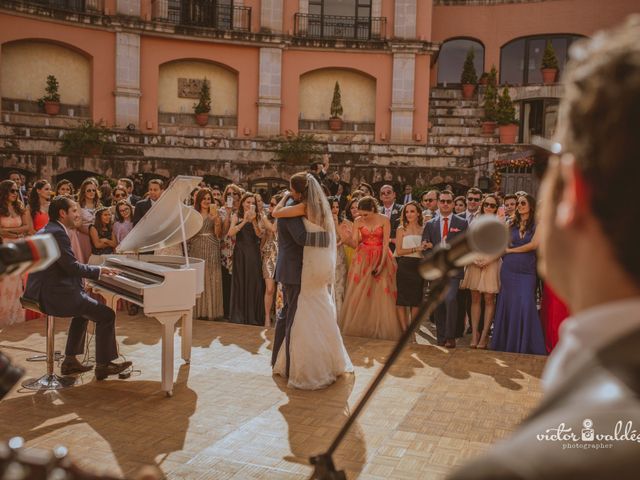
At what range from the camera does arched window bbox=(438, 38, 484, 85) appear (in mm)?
24969

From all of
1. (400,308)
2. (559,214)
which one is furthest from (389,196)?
(559,214)

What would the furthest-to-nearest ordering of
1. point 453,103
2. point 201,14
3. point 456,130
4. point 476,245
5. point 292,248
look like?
point 453,103
point 201,14
point 456,130
point 292,248
point 476,245

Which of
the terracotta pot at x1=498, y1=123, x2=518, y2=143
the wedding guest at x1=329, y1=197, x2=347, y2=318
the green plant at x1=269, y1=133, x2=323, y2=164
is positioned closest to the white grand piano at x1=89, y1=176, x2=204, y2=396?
the wedding guest at x1=329, y1=197, x2=347, y2=318

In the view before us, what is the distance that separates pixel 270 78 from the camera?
21.1 meters

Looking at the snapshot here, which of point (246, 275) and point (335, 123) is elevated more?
point (335, 123)

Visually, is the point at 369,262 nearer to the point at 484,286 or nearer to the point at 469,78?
the point at 484,286

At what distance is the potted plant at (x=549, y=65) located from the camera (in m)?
21.0

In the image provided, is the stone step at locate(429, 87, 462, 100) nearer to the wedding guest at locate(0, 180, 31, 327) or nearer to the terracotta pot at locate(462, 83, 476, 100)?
the terracotta pot at locate(462, 83, 476, 100)

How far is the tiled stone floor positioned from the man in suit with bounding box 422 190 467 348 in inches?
17.5

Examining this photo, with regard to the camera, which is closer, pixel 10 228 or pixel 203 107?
pixel 10 228

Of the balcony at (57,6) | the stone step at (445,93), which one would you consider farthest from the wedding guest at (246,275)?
the stone step at (445,93)

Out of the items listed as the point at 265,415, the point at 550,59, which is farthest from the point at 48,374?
the point at 550,59

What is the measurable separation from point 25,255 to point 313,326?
161 inches

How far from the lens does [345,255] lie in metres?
8.54
